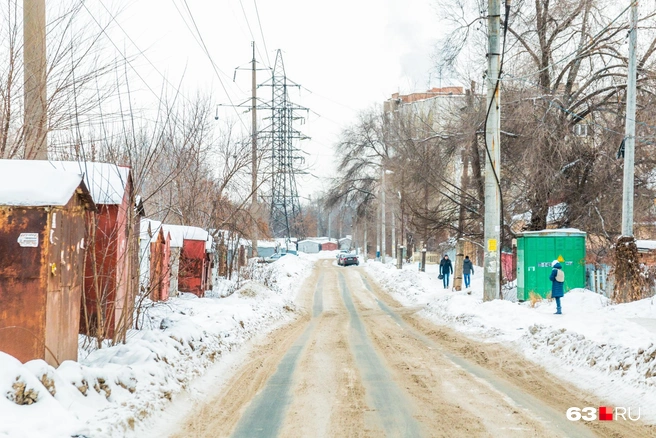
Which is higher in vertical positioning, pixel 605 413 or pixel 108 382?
pixel 108 382

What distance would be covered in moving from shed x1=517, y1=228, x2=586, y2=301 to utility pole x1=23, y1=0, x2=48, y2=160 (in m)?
13.6

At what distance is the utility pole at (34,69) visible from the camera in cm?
912

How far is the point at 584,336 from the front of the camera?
10273 millimetres

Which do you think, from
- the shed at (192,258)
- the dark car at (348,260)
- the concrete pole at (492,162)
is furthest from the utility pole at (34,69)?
the dark car at (348,260)

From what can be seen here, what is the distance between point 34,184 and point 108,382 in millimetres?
2284

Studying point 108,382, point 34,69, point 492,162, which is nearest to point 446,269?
point 492,162

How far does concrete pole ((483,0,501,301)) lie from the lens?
690 inches

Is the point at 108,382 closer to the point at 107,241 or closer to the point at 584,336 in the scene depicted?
the point at 107,241

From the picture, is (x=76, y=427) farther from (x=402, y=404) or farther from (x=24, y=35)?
(x=24, y=35)

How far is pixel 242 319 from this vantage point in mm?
15352

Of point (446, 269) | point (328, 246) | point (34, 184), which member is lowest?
point (446, 269)

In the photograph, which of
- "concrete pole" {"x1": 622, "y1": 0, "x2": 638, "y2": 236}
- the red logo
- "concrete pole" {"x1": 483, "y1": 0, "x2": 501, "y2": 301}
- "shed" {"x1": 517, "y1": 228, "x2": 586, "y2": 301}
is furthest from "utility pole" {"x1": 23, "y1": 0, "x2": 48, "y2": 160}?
"shed" {"x1": 517, "y1": 228, "x2": 586, "y2": 301}

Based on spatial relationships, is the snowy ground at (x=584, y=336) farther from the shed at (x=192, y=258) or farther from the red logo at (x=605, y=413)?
the shed at (x=192, y=258)

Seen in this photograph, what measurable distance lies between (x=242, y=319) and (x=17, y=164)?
8.84m
